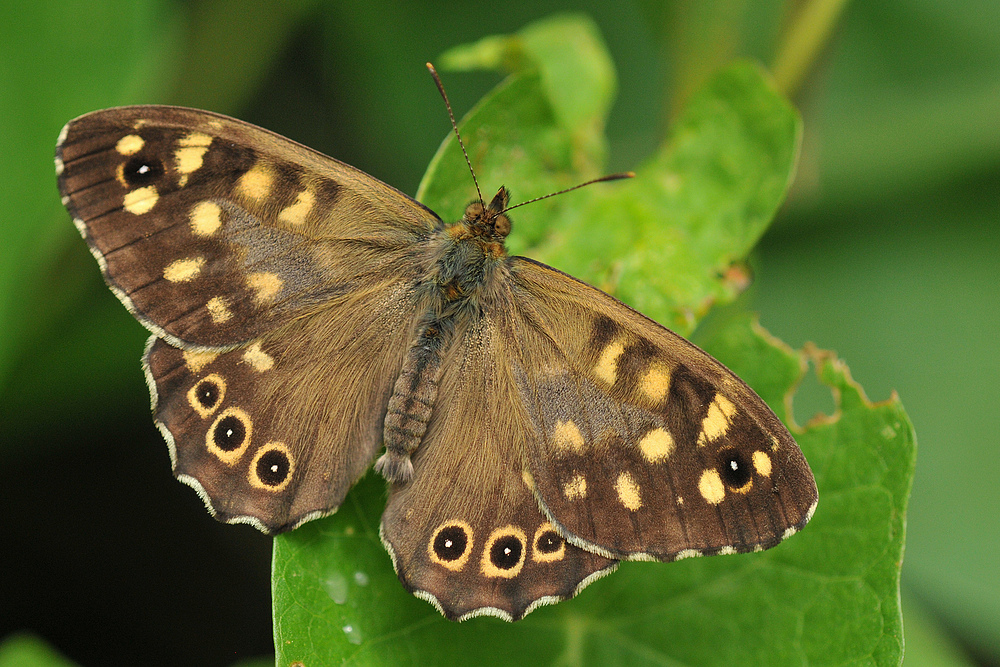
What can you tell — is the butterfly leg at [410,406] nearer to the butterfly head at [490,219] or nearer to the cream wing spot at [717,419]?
the butterfly head at [490,219]

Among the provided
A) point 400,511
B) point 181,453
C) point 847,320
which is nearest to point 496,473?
point 400,511

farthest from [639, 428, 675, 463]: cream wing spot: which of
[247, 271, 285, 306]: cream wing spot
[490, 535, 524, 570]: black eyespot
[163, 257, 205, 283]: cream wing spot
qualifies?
[163, 257, 205, 283]: cream wing spot

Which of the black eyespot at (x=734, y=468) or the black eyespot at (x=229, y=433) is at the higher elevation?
the black eyespot at (x=734, y=468)

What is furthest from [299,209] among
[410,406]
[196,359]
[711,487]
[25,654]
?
[25,654]

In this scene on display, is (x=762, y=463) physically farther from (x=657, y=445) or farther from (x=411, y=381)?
(x=411, y=381)

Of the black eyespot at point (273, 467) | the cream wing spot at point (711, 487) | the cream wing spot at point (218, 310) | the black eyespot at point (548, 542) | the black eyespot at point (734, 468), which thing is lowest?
the black eyespot at point (548, 542)

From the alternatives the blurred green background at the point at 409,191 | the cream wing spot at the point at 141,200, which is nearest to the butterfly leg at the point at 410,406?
the cream wing spot at the point at 141,200
